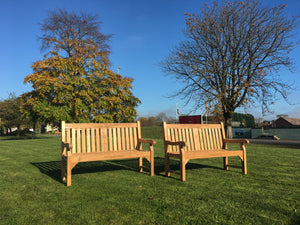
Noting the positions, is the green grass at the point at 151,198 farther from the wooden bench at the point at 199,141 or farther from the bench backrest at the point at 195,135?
the bench backrest at the point at 195,135

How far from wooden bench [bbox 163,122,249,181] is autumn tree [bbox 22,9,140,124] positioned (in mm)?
16870

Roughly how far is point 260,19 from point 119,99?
1432 cm

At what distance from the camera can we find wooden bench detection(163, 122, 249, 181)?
449cm

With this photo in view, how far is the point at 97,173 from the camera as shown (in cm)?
487

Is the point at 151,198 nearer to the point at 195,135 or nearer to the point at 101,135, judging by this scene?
the point at 101,135

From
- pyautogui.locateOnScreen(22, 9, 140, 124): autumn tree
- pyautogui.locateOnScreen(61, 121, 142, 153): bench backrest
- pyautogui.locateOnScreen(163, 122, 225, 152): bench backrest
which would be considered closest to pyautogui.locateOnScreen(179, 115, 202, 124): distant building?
pyautogui.locateOnScreen(22, 9, 140, 124): autumn tree

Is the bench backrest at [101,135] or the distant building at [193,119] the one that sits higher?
the distant building at [193,119]

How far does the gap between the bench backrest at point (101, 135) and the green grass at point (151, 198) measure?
23.6 inches

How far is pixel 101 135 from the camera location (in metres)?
4.63

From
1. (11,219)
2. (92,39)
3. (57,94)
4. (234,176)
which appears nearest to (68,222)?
(11,219)

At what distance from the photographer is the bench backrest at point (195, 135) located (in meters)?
4.76

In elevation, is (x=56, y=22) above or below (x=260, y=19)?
above

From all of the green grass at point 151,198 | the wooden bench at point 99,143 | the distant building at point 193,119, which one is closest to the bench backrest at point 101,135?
the wooden bench at point 99,143

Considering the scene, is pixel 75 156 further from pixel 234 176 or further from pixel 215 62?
pixel 215 62
